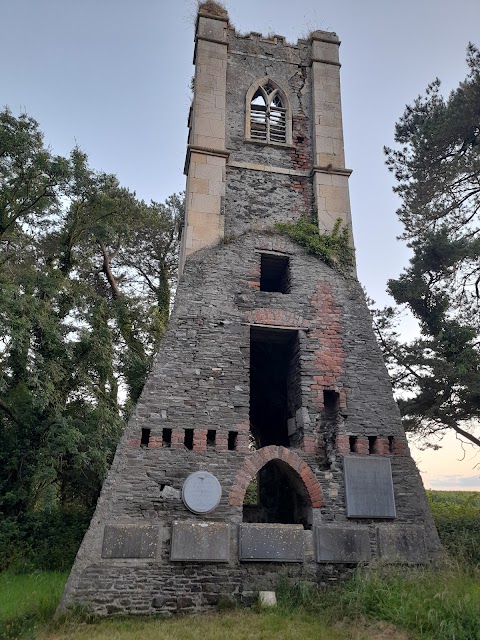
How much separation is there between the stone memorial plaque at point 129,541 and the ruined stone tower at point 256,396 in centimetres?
2

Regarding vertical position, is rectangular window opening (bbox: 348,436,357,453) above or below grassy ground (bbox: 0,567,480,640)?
above

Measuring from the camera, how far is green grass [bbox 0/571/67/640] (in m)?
6.64

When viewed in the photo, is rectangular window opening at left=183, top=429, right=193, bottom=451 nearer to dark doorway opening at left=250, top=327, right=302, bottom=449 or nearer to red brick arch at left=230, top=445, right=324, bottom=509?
red brick arch at left=230, top=445, right=324, bottom=509

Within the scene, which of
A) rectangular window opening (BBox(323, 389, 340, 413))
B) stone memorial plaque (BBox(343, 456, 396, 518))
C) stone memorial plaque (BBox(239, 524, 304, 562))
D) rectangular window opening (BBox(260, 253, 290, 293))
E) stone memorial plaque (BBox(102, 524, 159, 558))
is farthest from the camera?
rectangular window opening (BBox(260, 253, 290, 293))

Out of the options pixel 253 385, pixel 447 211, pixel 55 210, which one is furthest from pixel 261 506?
pixel 55 210

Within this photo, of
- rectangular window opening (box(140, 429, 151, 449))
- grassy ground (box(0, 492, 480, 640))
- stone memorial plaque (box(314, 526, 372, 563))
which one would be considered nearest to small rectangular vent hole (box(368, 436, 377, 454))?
stone memorial plaque (box(314, 526, 372, 563))

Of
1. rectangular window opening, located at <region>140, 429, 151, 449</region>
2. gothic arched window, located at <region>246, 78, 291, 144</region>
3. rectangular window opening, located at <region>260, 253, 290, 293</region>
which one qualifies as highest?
gothic arched window, located at <region>246, 78, 291, 144</region>

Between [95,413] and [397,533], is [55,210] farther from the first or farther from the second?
[397,533]

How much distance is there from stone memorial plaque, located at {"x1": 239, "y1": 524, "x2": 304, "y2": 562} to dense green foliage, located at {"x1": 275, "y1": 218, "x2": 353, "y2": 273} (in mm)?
5563

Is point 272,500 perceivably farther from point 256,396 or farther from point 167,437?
point 167,437

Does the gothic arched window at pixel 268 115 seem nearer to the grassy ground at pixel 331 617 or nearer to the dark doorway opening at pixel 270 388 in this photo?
the dark doorway opening at pixel 270 388

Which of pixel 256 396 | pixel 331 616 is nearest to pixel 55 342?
pixel 256 396

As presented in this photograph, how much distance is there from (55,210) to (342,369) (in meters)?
10.3

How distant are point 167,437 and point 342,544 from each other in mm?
3409
